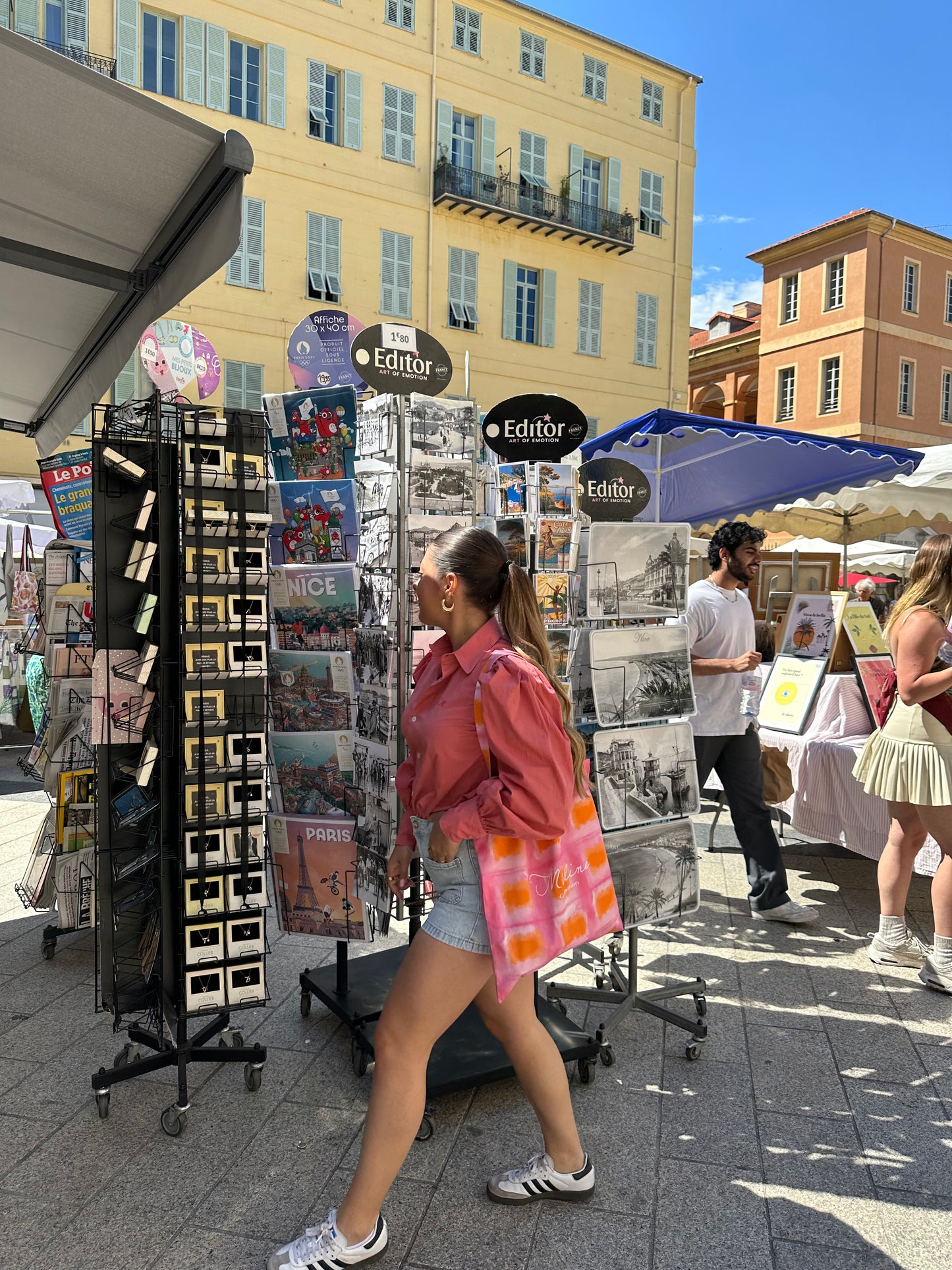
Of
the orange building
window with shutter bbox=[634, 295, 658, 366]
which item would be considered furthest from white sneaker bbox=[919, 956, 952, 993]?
the orange building

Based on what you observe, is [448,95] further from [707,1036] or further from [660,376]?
[707,1036]

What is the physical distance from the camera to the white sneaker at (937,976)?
3703 millimetres

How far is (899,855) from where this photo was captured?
4.00 metres

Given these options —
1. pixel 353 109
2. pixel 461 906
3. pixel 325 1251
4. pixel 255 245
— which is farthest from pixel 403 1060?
pixel 353 109

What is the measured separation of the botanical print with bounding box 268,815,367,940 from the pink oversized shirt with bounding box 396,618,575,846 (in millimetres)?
1116

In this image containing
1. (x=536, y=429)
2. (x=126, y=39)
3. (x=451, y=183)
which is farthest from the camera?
(x=451, y=183)

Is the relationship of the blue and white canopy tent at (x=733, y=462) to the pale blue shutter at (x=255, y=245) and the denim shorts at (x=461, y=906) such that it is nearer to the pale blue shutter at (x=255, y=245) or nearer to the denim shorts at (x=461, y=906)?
the denim shorts at (x=461, y=906)

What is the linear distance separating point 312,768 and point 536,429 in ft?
5.03

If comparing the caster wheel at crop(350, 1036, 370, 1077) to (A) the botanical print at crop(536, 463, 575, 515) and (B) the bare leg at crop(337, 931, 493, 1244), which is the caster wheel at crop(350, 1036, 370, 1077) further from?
(A) the botanical print at crop(536, 463, 575, 515)

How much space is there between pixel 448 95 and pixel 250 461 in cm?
1916

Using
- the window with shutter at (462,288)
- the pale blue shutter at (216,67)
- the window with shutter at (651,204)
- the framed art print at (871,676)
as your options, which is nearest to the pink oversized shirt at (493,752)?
the framed art print at (871,676)

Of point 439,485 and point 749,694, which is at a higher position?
point 439,485

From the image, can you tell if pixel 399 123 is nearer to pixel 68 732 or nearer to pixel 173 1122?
pixel 68 732

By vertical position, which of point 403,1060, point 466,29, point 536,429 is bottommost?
point 403,1060
